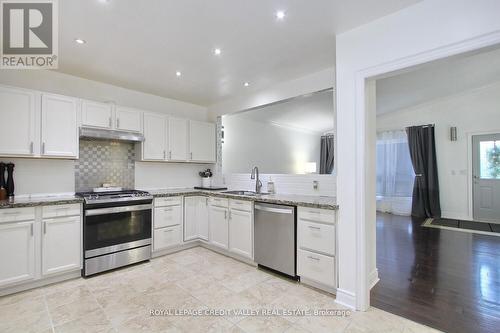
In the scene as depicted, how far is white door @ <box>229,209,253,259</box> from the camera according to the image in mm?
3100

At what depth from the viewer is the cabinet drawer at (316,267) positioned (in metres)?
2.34

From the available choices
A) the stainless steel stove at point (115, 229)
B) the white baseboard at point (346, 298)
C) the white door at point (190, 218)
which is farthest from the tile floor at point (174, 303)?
the white door at point (190, 218)

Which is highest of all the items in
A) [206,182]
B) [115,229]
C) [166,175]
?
[166,175]

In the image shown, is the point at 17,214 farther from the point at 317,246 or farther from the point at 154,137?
the point at 317,246

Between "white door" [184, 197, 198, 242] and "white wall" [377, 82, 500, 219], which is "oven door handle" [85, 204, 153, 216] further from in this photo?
"white wall" [377, 82, 500, 219]

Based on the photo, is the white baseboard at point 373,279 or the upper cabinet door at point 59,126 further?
the upper cabinet door at point 59,126

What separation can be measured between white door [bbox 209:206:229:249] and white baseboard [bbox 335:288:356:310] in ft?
5.38

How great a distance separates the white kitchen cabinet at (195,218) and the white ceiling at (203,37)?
1.83 meters

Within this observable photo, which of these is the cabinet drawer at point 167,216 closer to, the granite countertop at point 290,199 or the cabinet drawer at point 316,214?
the granite countertop at point 290,199

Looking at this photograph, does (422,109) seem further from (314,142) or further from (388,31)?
(388,31)

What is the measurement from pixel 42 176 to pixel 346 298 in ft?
12.4

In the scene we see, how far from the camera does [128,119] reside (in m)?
3.46

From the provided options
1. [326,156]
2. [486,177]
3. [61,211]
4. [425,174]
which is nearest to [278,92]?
[326,156]

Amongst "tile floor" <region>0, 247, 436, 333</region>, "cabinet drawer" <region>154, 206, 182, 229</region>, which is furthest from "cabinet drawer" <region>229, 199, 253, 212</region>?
"cabinet drawer" <region>154, 206, 182, 229</region>
